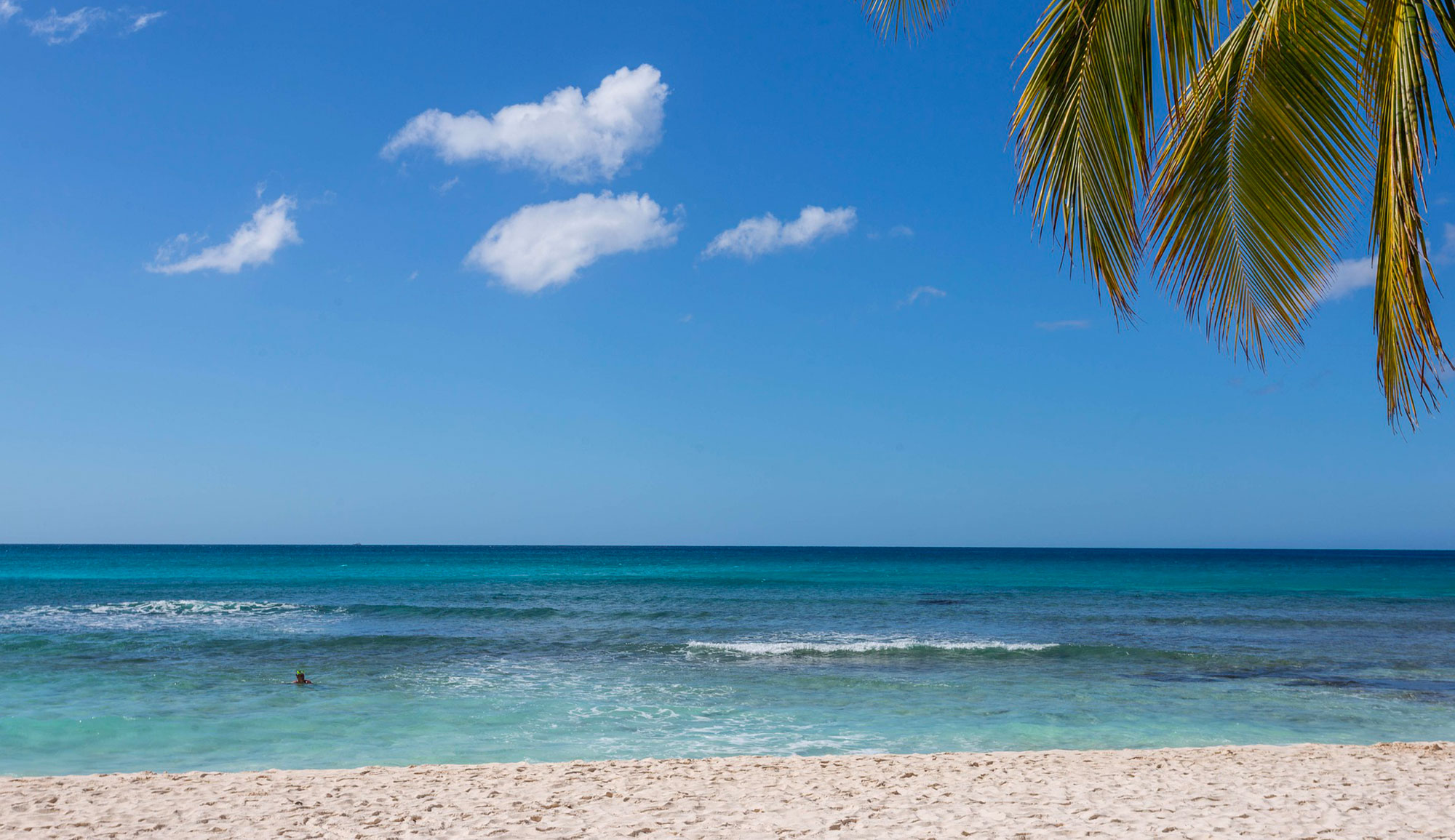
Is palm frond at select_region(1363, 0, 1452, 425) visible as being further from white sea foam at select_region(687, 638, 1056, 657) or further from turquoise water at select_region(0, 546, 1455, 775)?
white sea foam at select_region(687, 638, 1056, 657)

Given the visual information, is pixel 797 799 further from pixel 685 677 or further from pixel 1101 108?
pixel 685 677

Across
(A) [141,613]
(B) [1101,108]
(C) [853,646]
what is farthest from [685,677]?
(A) [141,613]

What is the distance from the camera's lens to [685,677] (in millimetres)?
14625

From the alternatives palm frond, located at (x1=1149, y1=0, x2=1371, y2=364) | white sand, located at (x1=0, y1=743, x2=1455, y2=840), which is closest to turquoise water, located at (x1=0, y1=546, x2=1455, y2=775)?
white sand, located at (x1=0, y1=743, x2=1455, y2=840)

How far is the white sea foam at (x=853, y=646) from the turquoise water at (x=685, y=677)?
0.12 metres

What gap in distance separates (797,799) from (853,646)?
1169cm

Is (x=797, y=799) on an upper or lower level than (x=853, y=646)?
upper

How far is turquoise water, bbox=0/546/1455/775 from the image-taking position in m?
10.2

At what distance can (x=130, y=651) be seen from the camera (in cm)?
1714

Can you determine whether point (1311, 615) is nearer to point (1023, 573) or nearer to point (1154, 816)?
point (1154, 816)

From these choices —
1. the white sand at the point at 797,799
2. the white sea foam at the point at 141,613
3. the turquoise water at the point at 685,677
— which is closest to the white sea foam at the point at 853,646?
the turquoise water at the point at 685,677

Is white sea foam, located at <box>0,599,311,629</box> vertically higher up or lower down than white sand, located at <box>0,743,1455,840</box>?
lower down

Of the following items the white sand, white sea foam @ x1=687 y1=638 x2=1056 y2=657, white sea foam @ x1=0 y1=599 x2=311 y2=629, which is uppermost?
the white sand

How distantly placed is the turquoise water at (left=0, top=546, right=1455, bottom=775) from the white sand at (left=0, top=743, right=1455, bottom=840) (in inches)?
49.1
